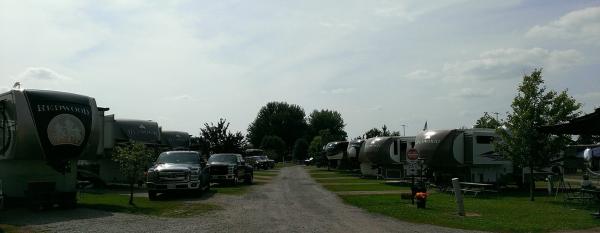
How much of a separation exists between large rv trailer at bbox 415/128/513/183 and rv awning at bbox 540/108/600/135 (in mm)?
9648

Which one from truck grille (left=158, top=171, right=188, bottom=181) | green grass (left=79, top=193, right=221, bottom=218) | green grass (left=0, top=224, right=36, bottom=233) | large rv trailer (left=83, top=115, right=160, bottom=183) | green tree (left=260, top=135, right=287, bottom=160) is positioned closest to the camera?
green grass (left=0, top=224, right=36, bottom=233)

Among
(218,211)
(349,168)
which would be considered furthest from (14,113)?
(349,168)

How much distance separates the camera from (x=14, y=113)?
15.5 meters

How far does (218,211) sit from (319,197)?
20.8ft

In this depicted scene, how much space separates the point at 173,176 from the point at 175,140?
1393 cm

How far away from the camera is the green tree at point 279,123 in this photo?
115375mm

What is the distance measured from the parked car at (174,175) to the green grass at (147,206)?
0.70 m

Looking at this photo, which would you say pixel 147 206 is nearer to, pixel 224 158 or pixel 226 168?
pixel 226 168

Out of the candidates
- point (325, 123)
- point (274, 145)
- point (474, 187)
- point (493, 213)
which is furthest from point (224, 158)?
point (325, 123)

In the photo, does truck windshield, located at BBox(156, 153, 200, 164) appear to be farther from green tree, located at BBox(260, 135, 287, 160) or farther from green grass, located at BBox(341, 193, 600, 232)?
green tree, located at BBox(260, 135, 287, 160)

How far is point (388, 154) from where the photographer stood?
34.4 meters

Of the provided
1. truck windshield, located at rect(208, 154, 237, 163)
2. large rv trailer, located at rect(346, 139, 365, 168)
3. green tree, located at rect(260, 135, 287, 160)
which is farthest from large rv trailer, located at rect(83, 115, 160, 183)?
green tree, located at rect(260, 135, 287, 160)

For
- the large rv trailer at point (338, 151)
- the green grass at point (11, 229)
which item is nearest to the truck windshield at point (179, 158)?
the green grass at point (11, 229)

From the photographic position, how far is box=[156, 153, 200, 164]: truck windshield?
22.5m
